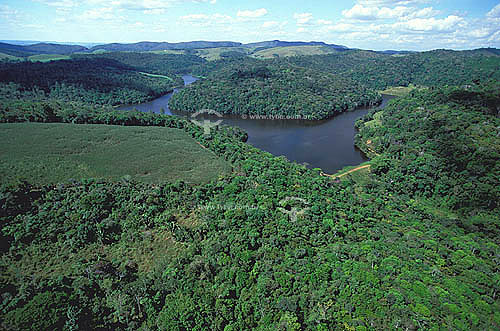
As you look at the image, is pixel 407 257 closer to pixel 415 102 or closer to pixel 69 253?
pixel 69 253

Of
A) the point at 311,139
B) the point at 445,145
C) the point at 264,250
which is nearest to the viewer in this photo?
the point at 264,250

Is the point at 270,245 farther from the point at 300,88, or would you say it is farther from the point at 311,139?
the point at 300,88

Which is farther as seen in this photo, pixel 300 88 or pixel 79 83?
pixel 79 83

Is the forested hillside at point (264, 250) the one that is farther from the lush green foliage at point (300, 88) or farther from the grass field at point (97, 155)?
the lush green foliage at point (300, 88)

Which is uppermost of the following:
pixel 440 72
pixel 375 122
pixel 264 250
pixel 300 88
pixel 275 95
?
pixel 440 72

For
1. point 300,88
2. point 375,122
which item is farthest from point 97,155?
point 300,88

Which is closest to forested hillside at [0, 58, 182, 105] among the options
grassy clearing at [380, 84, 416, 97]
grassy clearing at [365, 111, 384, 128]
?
grassy clearing at [365, 111, 384, 128]

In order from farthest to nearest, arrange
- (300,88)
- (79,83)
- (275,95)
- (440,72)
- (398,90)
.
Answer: (398,90), (440,72), (79,83), (300,88), (275,95)
